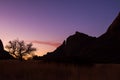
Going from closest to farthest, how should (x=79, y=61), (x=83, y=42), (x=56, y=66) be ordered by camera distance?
(x=56, y=66) < (x=79, y=61) < (x=83, y=42)

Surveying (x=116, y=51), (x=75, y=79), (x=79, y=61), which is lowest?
(x=75, y=79)

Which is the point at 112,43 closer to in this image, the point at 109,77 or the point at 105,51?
the point at 105,51

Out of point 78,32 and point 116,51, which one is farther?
point 78,32

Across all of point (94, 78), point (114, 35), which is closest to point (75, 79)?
point (94, 78)

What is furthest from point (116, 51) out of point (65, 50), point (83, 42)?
point (65, 50)

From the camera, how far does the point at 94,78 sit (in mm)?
10742

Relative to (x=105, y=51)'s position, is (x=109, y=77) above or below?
below

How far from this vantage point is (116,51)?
46094mm

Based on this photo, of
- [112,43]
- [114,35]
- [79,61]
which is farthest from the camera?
[114,35]

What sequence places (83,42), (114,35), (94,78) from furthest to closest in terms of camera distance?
(83,42)
(114,35)
(94,78)

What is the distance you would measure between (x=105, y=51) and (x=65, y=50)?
2170 cm

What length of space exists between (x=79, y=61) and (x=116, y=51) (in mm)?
31197

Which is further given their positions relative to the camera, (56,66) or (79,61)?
(79,61)

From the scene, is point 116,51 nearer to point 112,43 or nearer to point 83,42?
point 112,43
